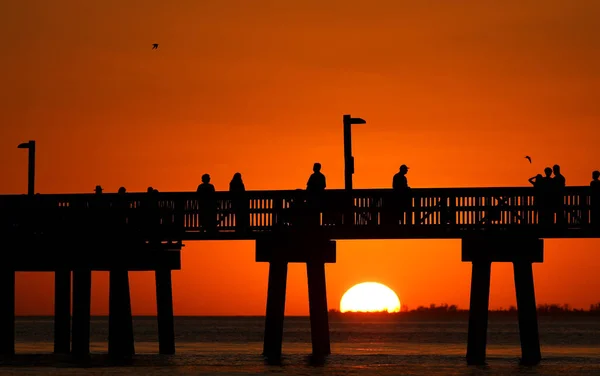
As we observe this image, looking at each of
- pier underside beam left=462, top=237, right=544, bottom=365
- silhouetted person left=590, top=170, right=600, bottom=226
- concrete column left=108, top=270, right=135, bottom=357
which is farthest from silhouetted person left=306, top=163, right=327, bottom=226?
silhouetted person left=590, top=170, right=600, bottom=226

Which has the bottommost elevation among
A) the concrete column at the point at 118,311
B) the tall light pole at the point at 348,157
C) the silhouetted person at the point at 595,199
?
the concrete column at the point at 118,311

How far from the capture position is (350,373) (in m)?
48.7

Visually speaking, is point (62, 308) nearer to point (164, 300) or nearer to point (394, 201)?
point (164, 300)

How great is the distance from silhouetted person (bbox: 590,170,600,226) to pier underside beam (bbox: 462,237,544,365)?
236 cm

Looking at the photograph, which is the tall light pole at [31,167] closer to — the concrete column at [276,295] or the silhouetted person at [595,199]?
the concrete column at [276,295]

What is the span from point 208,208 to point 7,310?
11320 millimetres

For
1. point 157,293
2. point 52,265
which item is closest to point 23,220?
point 52,265

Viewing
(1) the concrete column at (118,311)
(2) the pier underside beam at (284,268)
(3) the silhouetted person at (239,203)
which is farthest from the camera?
(1) the concrete column at (118,311)

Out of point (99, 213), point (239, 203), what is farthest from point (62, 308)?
point (239, 203)

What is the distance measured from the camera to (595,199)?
44.9 meters

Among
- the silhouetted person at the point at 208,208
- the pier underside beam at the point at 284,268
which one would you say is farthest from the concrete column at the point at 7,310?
the pier underside beam at the point at 284,268

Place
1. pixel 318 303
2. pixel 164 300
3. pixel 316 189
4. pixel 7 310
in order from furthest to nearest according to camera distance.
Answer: pixel 7 310 → pixel 164 300 → pixel 318 303 → pixel 316 189

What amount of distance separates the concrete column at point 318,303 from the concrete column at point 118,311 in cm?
639

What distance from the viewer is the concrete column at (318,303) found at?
165 feet
